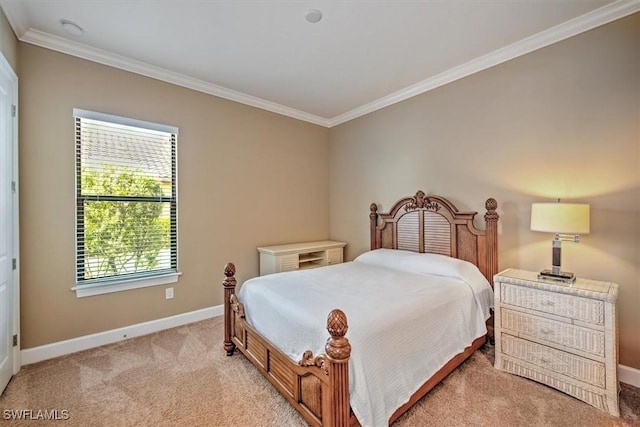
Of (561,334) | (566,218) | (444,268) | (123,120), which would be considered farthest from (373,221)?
(123,120)

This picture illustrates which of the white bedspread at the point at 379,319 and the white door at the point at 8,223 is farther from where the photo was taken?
the white door at the point at 8,223

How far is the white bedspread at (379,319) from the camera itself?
59.1 inches

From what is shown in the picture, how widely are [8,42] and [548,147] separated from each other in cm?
442

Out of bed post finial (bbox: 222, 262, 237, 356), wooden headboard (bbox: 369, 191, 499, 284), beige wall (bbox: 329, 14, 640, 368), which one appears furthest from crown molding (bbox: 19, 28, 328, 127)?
bed post finial (bbox: 222, 262, 237, 356)

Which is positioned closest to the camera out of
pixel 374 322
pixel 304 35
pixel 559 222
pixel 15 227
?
pixel 374 322

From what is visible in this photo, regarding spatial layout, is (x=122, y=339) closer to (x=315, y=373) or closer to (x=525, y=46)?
(x=315, y=373)

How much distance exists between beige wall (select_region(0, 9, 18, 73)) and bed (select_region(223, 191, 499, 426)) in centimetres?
227

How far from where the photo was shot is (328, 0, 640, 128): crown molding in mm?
2131

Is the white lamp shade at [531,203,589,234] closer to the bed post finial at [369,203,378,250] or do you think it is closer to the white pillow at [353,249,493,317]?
the white pillow at [353,249,493,317]

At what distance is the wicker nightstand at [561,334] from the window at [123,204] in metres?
3.28

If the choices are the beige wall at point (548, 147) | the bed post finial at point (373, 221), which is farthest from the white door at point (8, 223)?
the beige wall at point (548, 147)

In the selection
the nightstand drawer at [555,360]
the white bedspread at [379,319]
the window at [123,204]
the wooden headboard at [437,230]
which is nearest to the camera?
the white bedspread at [379,319]

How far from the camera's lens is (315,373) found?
152 cm

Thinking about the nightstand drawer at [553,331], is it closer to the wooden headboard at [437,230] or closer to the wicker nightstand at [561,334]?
the wicker nightstand at [561,334]
